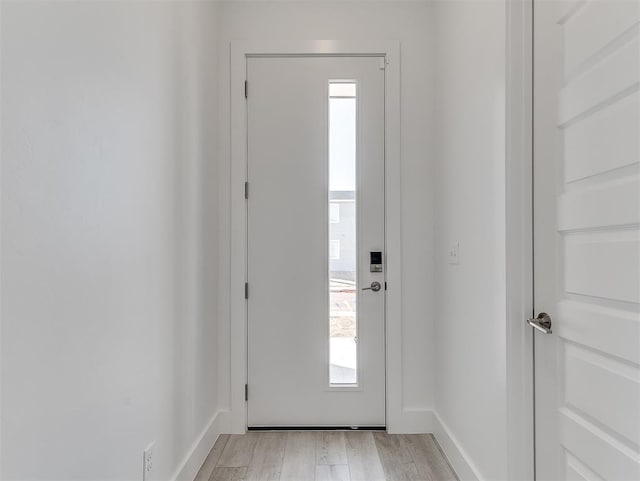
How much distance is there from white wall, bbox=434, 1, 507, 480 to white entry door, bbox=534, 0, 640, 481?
149 millimetres

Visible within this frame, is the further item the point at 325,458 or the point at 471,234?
the point at 325,458

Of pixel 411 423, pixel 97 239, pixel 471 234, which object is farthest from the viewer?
pixel 411 423

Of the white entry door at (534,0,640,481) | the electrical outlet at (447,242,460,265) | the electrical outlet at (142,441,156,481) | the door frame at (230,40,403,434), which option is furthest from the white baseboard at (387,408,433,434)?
the electrical outlet at (142,441,156,481)

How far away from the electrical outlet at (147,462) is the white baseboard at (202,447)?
0.26 m

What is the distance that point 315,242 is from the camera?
2.53 metres

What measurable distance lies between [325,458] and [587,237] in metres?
1.64

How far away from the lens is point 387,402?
8.11ft

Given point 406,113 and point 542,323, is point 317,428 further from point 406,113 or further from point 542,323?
point 406,113

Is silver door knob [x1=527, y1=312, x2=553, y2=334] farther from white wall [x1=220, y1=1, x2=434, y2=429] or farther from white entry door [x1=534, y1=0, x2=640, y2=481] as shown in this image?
white wall [x1=220, y1=1, x2=434, y2=429]

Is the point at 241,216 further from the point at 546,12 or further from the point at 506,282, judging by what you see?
the point at 546,12

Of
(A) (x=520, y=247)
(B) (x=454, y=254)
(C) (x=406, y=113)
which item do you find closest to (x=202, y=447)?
(B) (x=454, y=254)

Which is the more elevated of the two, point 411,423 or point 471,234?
point 471,234

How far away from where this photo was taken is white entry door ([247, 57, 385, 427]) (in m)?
2.50

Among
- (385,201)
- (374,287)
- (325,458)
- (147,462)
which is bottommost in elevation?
(325,458)
